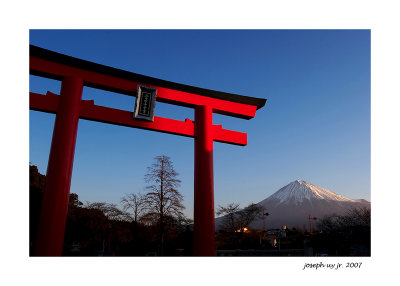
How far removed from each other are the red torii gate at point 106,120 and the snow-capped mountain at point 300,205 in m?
17.8

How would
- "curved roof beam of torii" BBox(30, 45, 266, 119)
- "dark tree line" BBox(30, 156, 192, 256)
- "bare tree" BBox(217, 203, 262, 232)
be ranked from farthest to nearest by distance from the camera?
"bare tree" BBox(217, 203, 262, 232), "dark tree line" BBox(30, 156, 192, 256), "curved roof beam of torii" BBox(30, 45, 266, 119)

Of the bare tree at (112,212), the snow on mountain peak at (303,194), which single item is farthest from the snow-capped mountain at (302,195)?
the bare tree at (112,212)

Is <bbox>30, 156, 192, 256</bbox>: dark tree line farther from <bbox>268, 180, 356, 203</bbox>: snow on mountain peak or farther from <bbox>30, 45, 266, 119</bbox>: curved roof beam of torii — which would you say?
<bbox>268, 180, 356, 203</bbox>: snow on mountain peak

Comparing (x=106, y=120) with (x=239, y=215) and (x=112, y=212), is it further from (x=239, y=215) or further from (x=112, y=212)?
(x=239, y=215)

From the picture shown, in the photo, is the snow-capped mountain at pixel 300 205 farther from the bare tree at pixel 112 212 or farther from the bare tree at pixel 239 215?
the bare tree at pixel 112 212

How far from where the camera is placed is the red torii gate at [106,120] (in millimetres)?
4695

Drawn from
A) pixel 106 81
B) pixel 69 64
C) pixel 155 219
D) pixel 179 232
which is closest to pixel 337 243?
pixel 179 232

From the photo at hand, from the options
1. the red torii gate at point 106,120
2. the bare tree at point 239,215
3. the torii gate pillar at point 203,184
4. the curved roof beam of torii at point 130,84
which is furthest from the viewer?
the bare tree at point 239,215

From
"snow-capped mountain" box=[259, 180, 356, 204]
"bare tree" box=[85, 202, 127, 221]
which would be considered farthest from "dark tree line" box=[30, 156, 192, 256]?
"snow-capped mountain" box=[259, 180, 356, 204]

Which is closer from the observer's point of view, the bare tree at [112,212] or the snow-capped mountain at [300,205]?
the bare tree at [112,212]

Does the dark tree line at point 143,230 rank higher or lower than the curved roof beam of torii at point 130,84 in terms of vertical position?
lower

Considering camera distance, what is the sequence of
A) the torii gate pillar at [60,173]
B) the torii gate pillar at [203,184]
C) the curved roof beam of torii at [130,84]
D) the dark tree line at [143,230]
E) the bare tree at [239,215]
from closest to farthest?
the torii gate pillar at [60,173]
the curved roof beam of torii at [130,84]
the torii gate pillar at [203,184]
the dark tree line at [143,230]
the bare tree at [239,215]

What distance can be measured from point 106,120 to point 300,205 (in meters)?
28.3

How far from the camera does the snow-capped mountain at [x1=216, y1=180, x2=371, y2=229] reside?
962 inches
